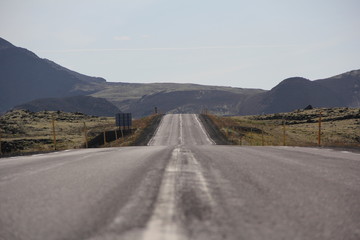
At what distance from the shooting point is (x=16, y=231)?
311 centimetres

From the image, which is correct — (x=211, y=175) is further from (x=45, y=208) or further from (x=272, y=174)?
(x=45, y=208)

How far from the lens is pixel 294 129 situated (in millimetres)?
57500

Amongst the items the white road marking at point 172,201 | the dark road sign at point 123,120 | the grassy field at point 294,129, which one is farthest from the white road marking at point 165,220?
the dark road sign at point 123,120

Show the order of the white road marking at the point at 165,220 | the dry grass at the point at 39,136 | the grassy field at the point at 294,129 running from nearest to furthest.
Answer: the white road marking at the point at 165,220 → the dry grass at the point at 39,136 → the grassy field at the point at 294,129

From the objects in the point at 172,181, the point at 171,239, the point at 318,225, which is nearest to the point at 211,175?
the point at 172,181

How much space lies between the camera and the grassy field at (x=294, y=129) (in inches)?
1578

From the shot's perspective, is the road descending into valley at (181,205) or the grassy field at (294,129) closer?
the road descending into valley at (181,205)

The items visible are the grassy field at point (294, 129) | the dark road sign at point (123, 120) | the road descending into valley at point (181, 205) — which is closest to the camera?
the road descending into valley at point (181, 205)

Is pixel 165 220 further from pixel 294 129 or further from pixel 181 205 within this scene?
pixel 294 129

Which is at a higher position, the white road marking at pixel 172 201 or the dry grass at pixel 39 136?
the white road marking at pixel 172 201

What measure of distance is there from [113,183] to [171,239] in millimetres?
2724

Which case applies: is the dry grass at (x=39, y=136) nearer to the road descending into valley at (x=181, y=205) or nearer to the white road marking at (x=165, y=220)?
the road descending into valley at (x=181, y=205)

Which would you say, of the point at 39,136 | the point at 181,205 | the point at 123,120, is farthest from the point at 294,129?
the point at 181,205

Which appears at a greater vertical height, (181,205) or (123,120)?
(181,205)
